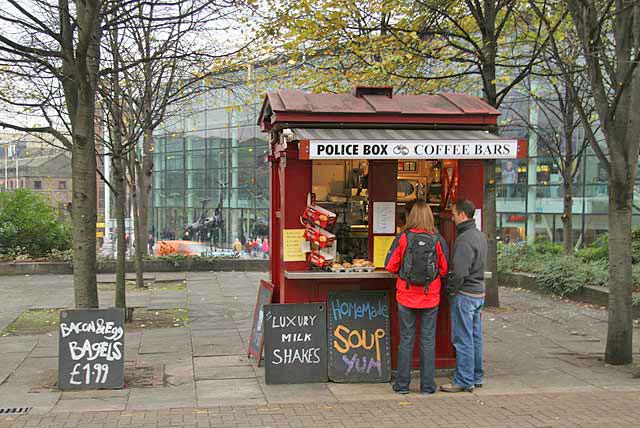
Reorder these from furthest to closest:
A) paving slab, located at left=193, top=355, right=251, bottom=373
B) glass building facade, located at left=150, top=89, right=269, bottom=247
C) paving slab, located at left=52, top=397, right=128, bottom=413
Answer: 1. glass building facade, located at left=150, top=89, right=269, bottom=247
2. paving slab, located at left=193, top=355, right=251, bottom=373
3. paving slab, located at left=52, top=397, right=128, bottom=413

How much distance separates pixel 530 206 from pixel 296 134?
3002 centimetres

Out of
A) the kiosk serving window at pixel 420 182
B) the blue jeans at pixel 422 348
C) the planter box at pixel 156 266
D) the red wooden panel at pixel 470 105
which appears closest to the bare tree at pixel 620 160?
the red wooden panel at pixel 470 105

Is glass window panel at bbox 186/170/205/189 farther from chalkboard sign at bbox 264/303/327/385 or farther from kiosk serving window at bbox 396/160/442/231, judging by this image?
chalkboard sign at bbox 264/303/327/385

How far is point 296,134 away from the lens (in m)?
6.86

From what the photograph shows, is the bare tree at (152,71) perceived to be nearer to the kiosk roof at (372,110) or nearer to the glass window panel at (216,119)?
the kiosk roof at (372,110)

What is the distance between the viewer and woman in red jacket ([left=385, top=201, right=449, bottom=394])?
21.5 feet

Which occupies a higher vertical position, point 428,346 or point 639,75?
point 639,75

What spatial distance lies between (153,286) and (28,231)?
548 centimetres

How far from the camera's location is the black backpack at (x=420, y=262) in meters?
6.53

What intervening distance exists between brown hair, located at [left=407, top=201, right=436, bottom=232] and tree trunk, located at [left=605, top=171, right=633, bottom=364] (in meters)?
2.63

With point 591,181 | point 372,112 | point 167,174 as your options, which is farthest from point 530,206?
point 372,112

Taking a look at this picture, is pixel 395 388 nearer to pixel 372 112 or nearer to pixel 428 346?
pixel 428 346

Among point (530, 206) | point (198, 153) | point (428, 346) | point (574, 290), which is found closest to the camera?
point (428, 346)

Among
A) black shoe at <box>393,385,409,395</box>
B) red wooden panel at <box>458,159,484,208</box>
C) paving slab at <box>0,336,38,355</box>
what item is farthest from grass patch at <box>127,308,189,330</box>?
red wooden panel at <box>458,159,484,208</box>
